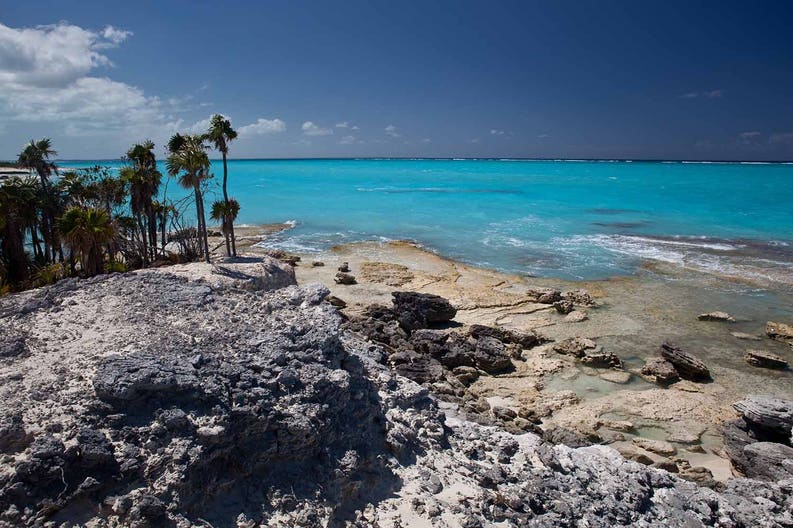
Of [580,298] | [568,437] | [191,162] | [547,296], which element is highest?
[191,162]

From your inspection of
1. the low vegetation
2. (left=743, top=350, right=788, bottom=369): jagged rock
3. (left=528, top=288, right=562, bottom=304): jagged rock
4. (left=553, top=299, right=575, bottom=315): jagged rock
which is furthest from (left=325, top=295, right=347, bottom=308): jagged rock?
(left=743, top=350, right=788, bottom=369): jagged rock

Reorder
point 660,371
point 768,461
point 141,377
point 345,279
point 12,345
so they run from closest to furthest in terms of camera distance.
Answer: point 141,377 < point 12,345 < point 768,461 < point 660,371 < point 345,279

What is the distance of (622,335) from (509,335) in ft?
18.9

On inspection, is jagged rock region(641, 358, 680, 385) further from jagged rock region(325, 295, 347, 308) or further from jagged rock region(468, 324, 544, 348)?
jagged rock region(325, 295, 347, 308)

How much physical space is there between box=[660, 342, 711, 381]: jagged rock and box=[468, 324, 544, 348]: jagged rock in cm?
527

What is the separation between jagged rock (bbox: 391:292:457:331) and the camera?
22.8m

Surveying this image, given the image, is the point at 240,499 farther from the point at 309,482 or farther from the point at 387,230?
the point at 387,230

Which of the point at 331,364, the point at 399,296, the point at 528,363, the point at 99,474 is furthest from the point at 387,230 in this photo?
the point at 99,474

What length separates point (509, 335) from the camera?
2148 cm

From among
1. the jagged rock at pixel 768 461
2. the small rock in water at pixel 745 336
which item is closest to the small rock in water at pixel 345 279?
the small rock in water at pixel 745 336

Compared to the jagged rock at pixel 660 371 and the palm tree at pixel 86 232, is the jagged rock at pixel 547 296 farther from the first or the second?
the palm tree at pixel 86 232

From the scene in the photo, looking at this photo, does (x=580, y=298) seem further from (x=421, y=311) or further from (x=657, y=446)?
(x=657, y=446)

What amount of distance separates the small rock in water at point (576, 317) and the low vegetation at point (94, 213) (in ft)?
61.8

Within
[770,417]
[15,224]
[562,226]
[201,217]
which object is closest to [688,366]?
[770,417]
